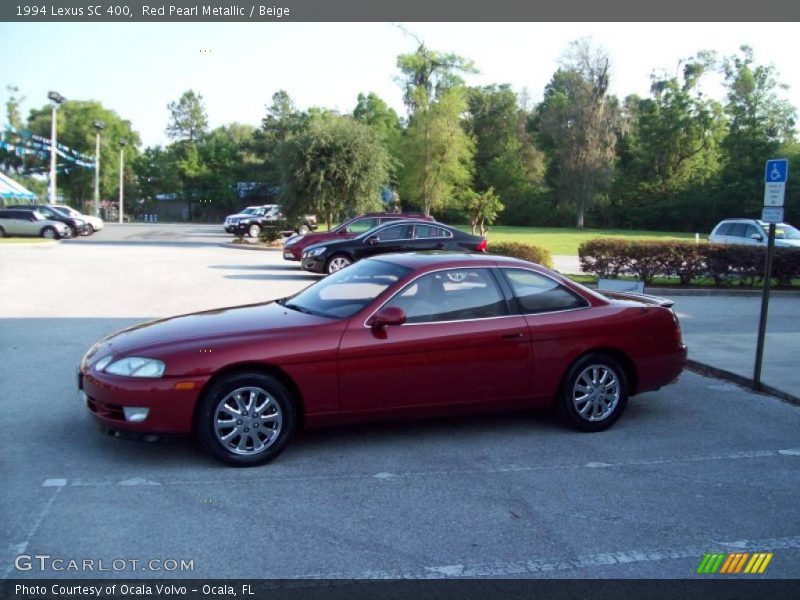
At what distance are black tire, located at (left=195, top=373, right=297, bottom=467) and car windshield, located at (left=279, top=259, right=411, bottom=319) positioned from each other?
871mm

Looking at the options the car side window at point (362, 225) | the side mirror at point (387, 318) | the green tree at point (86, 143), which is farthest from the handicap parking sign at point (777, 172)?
the green tree at point (86, 143)

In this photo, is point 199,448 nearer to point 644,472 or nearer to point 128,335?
point 128,335

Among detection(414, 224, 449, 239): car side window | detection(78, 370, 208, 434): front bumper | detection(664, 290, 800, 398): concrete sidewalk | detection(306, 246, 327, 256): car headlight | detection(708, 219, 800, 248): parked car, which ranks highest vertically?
detection(708, 219, 800, 248): parked car

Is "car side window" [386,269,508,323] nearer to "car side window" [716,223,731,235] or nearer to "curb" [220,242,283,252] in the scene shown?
"car side window" [716,223,731,235]

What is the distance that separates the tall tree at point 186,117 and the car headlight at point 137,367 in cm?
9763

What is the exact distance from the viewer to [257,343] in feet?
18.6

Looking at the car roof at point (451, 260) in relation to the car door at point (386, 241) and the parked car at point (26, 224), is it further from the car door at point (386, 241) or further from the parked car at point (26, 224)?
the parked car at point (26, 224)

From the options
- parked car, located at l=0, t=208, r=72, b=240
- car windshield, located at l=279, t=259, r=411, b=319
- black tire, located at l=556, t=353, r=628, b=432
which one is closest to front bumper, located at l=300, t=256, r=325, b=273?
car windshield, located at l=279, t=259, r=411, b=319

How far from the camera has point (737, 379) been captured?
29.3 ft

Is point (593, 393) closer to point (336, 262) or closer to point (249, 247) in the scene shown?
point (336, 262)

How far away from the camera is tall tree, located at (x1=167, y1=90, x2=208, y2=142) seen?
98.2m

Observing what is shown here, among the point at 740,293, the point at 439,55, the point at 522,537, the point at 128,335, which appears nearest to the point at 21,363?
the point at 128,335

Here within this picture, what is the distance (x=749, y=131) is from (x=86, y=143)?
203 feet
